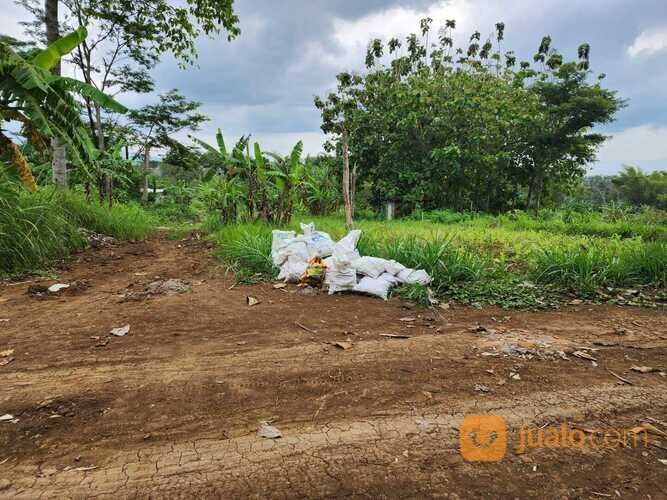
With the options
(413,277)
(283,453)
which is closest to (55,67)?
(413,277)

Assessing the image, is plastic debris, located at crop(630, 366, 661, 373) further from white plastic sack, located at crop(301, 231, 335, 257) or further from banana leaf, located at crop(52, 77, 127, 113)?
banana leaf, located at crop(52, 77, 127, 113)

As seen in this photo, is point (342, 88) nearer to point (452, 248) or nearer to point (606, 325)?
point (452, 248)

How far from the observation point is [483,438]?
1.80 m

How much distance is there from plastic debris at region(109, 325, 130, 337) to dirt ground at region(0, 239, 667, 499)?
5 centimetres

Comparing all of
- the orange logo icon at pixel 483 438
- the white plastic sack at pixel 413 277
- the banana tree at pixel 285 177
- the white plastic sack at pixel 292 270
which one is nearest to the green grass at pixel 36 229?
the white plastic sack at pixel 292 270

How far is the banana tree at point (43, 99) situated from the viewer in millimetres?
4961

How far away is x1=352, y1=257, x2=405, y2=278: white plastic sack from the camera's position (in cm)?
423

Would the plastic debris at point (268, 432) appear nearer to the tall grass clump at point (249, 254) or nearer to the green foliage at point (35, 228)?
the tall grass clump at point (249, 254)

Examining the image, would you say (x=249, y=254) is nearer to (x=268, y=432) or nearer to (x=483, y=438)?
(x=268, y=432)

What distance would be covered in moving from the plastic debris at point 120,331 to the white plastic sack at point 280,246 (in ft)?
6.64

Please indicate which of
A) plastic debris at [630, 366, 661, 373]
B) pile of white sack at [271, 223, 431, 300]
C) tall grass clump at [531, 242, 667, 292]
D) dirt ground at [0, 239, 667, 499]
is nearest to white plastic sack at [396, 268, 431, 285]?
pile of white sack at [271, 223, 431, 300]

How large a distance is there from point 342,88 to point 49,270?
505 inches

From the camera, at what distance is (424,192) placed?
1360 cm

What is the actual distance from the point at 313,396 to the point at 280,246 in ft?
9.57
